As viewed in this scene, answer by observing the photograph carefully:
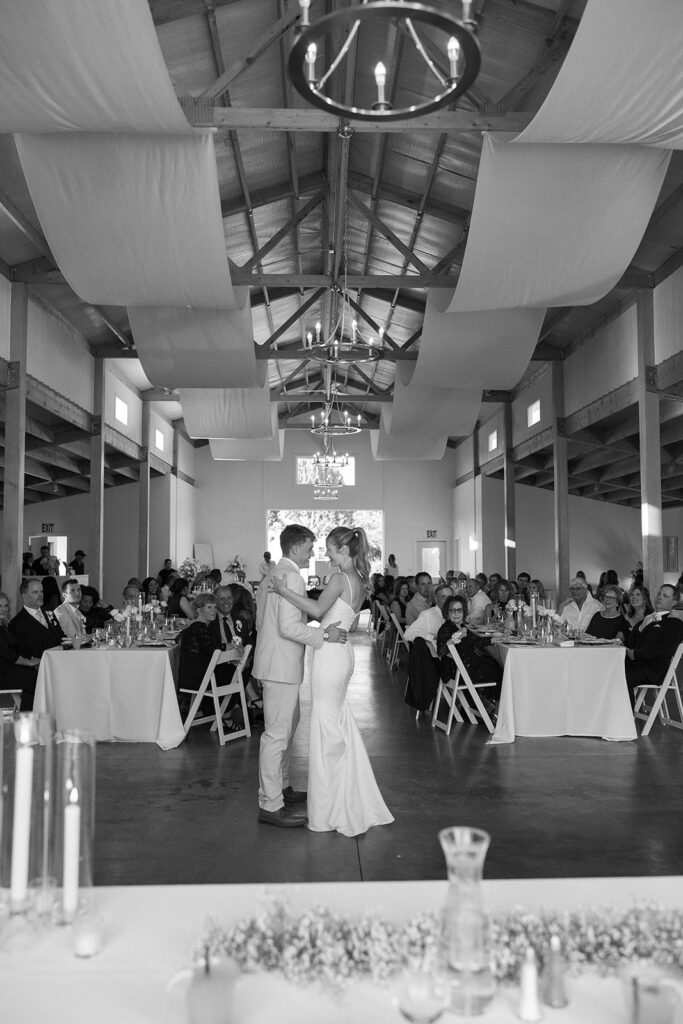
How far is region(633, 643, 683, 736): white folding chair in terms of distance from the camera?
595cm

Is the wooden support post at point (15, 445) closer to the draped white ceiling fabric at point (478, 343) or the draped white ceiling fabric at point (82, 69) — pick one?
the draped white ceiling fabric at point (478, 343)

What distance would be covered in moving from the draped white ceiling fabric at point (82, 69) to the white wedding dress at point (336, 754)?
3.21 meters

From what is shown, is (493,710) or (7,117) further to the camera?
(493,710)

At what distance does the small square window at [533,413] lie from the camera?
14541mm

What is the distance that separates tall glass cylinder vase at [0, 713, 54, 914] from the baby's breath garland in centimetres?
31

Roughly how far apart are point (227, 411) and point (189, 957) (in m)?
11.7

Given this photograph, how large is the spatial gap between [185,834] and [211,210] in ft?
14.9

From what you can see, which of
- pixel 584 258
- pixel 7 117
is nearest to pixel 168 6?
pixel 7 117

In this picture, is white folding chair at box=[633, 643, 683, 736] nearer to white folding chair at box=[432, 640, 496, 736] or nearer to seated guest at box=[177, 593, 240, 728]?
white folding chair at box=[432, 640, 496, 736]

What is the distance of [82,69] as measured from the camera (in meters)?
4.57

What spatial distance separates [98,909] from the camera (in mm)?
1409

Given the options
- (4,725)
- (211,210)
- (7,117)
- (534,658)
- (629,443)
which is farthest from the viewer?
(629,443)

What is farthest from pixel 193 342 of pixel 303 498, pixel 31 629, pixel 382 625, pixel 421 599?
pixel 303 498

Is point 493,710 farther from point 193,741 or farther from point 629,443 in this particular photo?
point 629,443
